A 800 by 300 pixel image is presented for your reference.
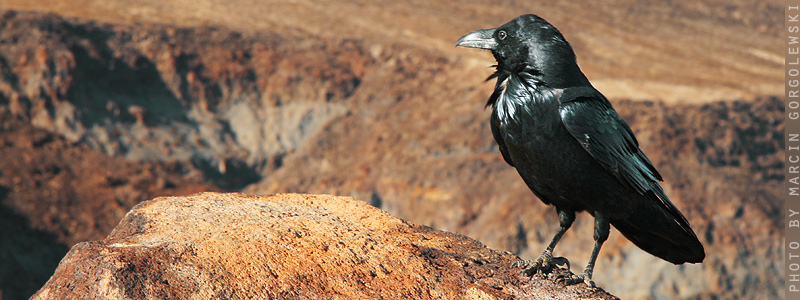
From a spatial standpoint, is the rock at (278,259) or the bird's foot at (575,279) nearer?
the rock at (278,259)

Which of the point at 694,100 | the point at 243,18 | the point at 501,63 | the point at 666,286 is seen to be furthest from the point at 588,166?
the point at 243,18

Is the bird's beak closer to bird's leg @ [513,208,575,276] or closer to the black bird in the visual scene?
the black bird

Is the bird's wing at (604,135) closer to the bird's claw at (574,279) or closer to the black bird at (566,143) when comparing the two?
the black bird at (566,143)

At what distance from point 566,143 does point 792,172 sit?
11.4 metres

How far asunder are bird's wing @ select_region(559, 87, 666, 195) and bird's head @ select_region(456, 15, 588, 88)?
14cm

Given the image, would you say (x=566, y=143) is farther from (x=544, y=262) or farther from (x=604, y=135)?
(x=544, y=262)

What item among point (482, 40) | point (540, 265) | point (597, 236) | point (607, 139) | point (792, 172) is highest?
point (792, 172)

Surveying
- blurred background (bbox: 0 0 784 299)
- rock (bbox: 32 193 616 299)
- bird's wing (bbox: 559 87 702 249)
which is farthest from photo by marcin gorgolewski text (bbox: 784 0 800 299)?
rock (bbox: 32 193 616 299)

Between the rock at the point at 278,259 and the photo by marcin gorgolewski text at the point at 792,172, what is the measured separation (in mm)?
9254

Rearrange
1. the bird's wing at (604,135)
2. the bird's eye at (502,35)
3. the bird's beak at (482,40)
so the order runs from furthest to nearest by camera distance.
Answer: the bird's beak at (482,40)
the bird's eye at (502,35)
the bird's wing at (604,135)

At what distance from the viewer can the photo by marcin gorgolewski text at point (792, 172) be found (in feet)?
42.3

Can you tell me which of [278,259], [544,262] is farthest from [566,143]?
[278,259]

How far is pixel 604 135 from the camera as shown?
524 cm

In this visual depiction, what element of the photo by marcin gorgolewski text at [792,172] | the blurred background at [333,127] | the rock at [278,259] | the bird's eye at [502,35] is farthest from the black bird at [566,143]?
the photo by marcin gorgolewski text at [792,172]
